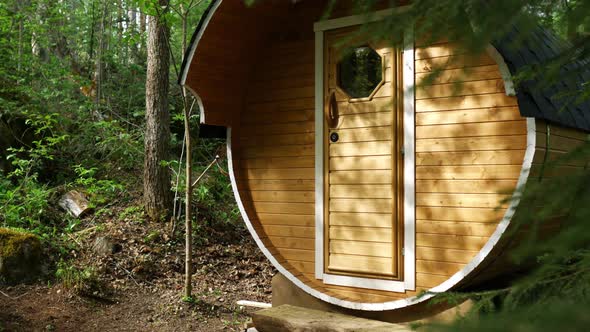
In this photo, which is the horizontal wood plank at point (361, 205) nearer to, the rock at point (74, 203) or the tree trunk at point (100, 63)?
the rock at point (74, 203)

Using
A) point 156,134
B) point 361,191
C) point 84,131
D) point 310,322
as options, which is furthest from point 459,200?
point 84,131

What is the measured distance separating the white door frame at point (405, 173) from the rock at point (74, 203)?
4323mm

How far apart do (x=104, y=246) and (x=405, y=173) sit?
4.31 metres

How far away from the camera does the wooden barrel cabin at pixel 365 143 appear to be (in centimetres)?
424

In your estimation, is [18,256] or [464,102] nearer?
[464,102]

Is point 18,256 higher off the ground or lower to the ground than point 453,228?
lower

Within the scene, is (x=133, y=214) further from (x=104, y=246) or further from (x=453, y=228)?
(x=453, y=228)

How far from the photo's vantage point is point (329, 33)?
17.2 feet

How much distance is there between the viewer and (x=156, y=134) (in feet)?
27.1

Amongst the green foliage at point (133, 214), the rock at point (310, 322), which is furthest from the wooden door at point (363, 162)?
the green foliage at point (133, 214)

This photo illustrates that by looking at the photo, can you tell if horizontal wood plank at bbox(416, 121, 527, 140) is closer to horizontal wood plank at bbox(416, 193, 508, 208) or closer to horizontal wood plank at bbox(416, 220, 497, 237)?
horizontal wood plank at bbox(416, 193, 508, 208)

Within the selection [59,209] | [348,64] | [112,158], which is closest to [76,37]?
[112,158]

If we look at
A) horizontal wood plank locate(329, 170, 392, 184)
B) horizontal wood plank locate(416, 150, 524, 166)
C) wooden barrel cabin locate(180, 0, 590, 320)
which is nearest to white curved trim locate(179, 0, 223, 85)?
wooden barrel cabin locate(180, 0, 590, 320)

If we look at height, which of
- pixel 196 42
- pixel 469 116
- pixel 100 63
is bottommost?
pixel 469 116
